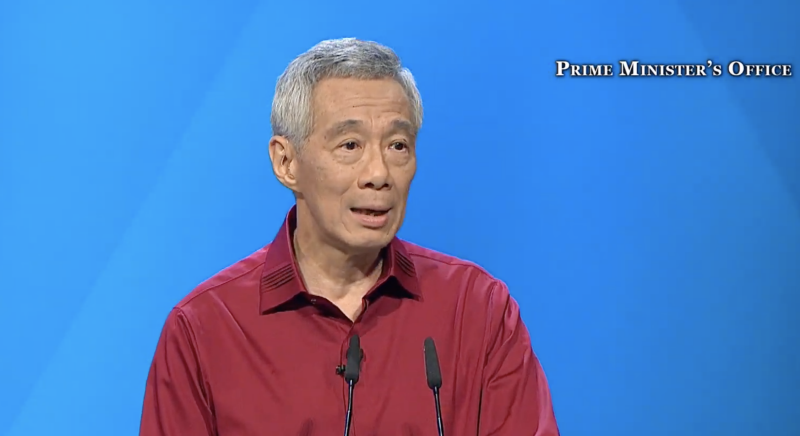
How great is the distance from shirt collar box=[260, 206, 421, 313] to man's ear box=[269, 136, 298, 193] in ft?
0.35

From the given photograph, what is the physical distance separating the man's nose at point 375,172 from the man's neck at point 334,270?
16 centimetres

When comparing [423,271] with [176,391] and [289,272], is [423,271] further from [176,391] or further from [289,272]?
[176,391]

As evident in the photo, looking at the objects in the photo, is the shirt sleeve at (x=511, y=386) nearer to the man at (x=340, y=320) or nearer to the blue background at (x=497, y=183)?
the man at (x=340, y=320)

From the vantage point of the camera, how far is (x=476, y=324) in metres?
1.79

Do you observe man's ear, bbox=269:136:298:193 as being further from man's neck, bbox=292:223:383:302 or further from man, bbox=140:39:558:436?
man's neck, bbox=292:223:383:302

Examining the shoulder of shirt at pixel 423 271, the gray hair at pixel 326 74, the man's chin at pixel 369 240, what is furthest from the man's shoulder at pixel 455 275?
the gray hair at pixel 326 74

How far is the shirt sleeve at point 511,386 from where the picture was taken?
1.71 m

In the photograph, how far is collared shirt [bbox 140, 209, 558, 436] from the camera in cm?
169

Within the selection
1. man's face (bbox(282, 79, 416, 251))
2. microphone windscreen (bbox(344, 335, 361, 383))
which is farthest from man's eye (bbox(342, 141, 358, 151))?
microphone windscreen (bbox(344, 335, 361, 383))

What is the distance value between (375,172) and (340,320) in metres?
0.28

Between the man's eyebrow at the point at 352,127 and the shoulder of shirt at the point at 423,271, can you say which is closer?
the man's eyebrow at the point at 352,127

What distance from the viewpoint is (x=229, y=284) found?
5.85 feet

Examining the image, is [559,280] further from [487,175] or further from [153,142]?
[153,142]

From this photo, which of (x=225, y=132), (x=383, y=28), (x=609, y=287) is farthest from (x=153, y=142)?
(x=609, y=287)
